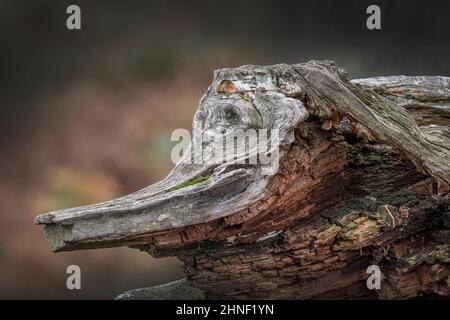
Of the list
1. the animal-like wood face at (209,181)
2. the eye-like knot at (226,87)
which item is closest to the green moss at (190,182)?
the animal-like wood face at (209,181)

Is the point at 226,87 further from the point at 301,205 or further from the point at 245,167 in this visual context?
the point at 301,205

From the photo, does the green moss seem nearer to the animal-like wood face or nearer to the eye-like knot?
the animal-like wood face

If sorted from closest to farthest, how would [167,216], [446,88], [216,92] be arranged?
[167,216], [216,92], [446,88]

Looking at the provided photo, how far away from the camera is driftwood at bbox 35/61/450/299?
4.26 meters

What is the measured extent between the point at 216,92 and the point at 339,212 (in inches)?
48.9

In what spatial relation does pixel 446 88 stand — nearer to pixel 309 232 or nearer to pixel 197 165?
pixel 309 232

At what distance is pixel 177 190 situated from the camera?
4266 millimetres

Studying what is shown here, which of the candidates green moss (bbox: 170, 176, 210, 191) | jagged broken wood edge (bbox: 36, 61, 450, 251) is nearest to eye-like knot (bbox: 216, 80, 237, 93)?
jagged broken wood edge (bbox: 36, 61, 450, 251)

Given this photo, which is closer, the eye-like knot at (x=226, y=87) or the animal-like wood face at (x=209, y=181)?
the animal-like wood face at (x=209, y=181)

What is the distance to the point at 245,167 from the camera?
4281mm

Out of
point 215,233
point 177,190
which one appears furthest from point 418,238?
point 177,190

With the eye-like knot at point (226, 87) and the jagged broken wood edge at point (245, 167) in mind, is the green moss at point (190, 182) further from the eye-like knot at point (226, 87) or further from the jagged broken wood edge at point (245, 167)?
the eye-like knot at point (226, 87)

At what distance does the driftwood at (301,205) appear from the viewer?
14.0 feet

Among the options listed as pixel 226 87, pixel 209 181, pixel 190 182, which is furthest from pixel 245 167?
pixel 226 87
